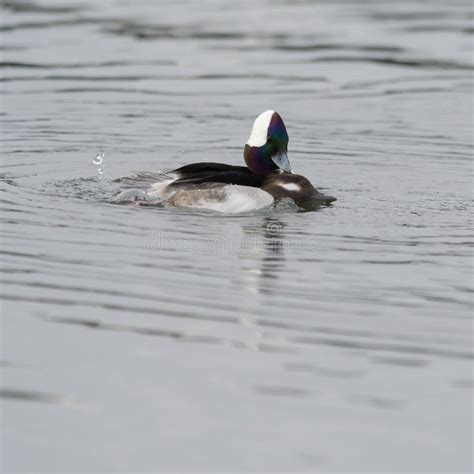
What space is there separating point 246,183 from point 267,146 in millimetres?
571

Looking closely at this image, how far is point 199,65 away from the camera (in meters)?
21.4

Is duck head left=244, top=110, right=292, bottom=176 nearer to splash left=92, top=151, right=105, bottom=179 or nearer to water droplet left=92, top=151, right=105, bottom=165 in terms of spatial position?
splash left=92, top=151, right=105, bottom=179

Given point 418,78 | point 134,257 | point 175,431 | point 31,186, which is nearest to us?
point 175,431

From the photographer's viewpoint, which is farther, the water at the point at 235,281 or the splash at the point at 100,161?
the splash at the point at 100,161

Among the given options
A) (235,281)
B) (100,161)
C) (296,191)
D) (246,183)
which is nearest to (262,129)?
(246,183)

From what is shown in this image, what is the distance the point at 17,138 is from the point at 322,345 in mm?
8670

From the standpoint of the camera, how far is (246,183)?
12.5m

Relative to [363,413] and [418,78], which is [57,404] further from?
[418,78]

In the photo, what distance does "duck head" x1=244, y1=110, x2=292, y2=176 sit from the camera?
1287cm

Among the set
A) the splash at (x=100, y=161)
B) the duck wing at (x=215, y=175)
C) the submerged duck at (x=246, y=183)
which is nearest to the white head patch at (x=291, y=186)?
the submerged duck at (x=246, y=183)

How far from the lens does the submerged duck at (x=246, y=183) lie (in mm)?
12359

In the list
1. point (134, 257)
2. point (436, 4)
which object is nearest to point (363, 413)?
Answer: point (134, 257)

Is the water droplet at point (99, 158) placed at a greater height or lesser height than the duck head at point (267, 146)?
lesser

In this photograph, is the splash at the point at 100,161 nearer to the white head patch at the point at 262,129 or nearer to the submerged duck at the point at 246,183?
the submerged duck at the point at 246,183
